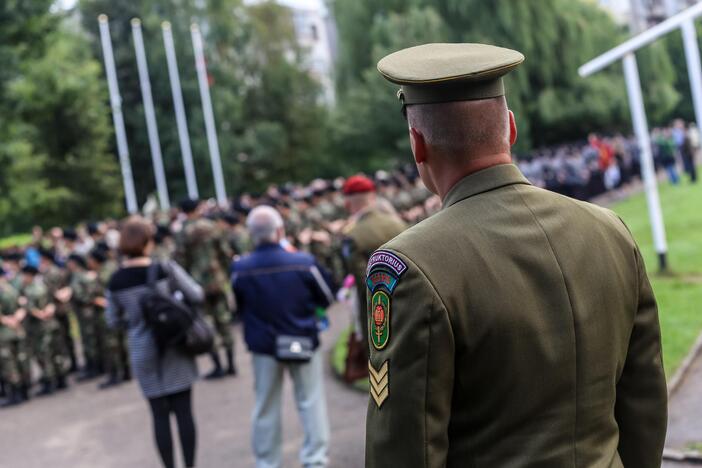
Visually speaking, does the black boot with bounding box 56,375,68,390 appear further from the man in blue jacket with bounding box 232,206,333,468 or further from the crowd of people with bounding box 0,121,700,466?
the man in blue jacket with bounding box 232,206,333,468

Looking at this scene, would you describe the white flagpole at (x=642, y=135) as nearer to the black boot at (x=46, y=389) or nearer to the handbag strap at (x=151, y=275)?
the handbag strap at (x=151, y=275)

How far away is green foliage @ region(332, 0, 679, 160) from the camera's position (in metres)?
33.6

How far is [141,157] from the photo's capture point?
43.3 metres

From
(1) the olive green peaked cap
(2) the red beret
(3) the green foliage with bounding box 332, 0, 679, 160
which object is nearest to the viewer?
(1) the olive green peaked cap

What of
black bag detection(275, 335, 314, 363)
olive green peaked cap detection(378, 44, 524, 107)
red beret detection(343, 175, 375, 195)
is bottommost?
black bag detection(275, 335, 314, 363)

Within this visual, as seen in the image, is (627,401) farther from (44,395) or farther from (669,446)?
(44,395)

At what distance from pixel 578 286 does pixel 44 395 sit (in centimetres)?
1088

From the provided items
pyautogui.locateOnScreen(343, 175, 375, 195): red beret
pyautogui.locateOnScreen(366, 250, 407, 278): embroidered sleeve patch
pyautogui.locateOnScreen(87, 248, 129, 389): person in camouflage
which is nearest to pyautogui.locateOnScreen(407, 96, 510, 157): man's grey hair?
pyautogui.locateOnScreen(366, 250, 407, 278): embroidered sleeve patch

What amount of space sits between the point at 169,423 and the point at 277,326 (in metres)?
1.08

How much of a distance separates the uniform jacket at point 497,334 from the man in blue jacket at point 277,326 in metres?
4.12

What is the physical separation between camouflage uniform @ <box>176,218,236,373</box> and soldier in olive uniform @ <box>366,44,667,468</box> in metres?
8.86

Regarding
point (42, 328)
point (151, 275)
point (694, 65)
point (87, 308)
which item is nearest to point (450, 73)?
point (151, 275)

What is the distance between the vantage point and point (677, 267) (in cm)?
1308

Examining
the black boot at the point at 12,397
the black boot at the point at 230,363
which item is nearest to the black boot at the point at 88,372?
the black boot at the point at 12,397
